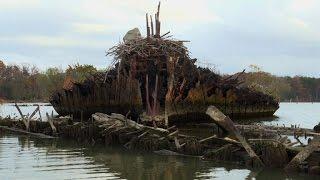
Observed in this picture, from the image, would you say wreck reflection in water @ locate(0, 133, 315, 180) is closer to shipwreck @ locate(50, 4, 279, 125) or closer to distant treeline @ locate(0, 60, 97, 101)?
shipwreck @ locate(50, 4, 279, 125)

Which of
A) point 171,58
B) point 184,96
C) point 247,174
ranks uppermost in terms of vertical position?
point 171,58

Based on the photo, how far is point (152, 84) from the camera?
30.3 m

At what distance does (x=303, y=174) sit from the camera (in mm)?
13219

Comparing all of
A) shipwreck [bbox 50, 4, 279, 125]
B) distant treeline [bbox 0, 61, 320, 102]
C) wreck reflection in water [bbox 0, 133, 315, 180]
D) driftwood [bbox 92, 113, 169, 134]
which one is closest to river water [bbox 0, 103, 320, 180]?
wreck reflection in water [bbox 0, 133, 315, 180]

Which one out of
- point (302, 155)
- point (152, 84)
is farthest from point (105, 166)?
point (152, 84)

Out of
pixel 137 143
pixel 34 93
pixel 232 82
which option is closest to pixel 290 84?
pixel 34 93

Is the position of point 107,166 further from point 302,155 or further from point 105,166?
point 302,155

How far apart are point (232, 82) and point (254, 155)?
23893 mm

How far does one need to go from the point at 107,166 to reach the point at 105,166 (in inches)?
2.5

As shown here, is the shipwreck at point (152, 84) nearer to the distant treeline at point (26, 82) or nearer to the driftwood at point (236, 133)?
the driftwood at point (236, 133)

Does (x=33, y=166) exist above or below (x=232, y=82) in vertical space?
below

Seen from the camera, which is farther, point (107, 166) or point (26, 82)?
point (26, 82)

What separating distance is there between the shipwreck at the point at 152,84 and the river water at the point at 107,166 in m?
9.15

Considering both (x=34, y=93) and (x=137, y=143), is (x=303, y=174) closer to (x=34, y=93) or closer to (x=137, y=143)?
(x=137, y=143)
